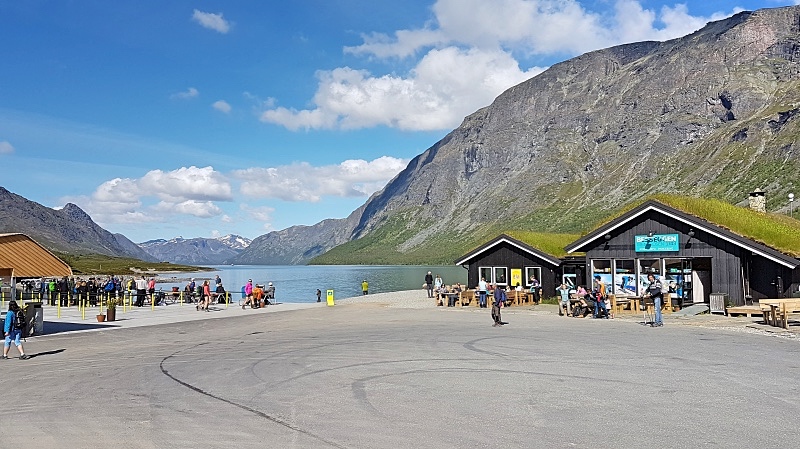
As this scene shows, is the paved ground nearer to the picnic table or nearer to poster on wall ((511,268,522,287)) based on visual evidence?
the picnic table

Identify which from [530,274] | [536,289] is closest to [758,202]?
[530,274]

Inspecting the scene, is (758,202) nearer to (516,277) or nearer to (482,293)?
(516,277)

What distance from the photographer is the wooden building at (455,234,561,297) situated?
39125mm

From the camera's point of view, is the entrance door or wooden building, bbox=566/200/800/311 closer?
wooden building, bbox=566/200/800/311

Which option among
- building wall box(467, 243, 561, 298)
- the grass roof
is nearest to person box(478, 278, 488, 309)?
building wall box(467, 243, 561, 298)

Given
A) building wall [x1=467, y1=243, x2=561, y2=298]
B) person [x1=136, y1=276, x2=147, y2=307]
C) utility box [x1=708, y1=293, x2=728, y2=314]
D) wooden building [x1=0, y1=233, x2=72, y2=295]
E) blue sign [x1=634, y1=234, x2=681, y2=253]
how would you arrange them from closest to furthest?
wooden building [x1=0, y1=233, x2=72, y2=295], utility box [x1=708, y1=293, x2=728, y2=314], blue sign [x1=634, y1=234, x2=681, y2=253], building wall [x1=467, y1=243, x2=561, y2=298], person [x1=136, y1=276, x2=147, y2=307]

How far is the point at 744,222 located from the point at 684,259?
3.65 meters

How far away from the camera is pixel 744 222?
3145 cm

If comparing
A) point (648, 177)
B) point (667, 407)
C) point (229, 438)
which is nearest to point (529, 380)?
point (667, 407)

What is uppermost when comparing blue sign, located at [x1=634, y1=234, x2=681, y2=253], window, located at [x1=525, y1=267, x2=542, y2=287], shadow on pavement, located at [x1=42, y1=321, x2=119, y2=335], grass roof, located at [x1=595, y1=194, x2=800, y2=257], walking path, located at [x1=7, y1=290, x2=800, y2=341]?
grass roof, located at [x1=595, y1=194, x2=800, y2=257]

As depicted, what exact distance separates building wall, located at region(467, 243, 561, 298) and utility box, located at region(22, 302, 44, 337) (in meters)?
24.9

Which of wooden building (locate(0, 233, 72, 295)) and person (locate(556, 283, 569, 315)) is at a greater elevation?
wooden building (locate(0, 233, 72, 295))

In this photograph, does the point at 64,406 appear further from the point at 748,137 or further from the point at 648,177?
the point at 648,177

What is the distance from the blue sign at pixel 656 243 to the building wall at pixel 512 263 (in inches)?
309
